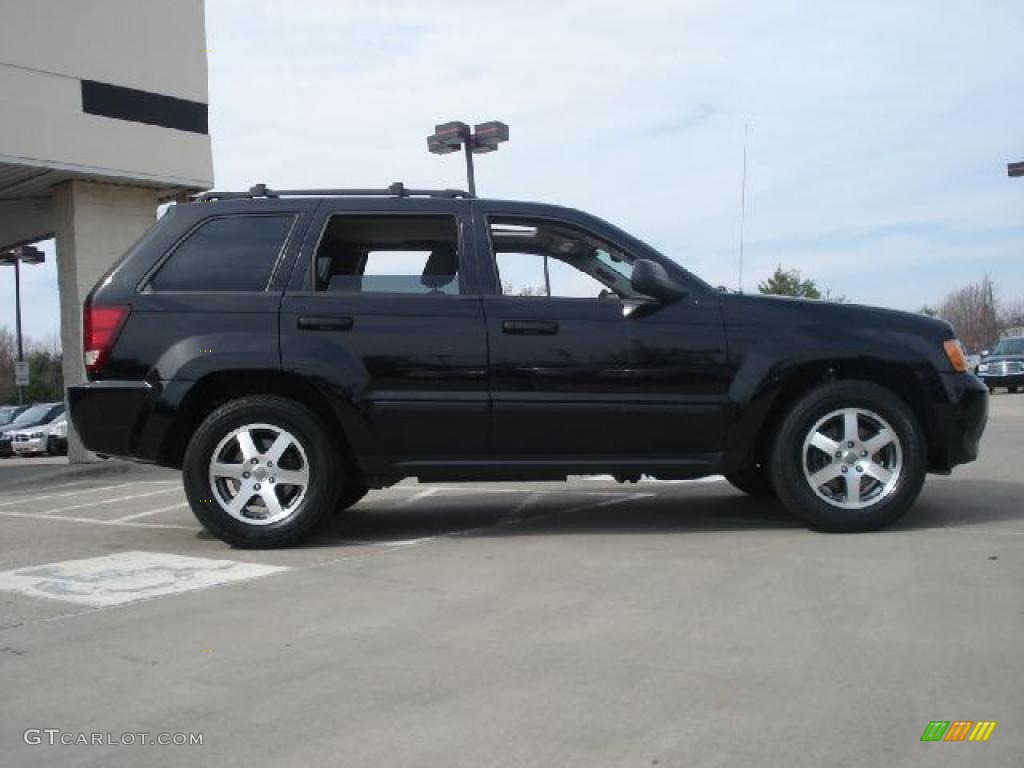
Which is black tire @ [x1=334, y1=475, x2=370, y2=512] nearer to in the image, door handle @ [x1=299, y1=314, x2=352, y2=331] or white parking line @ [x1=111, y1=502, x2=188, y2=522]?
door handle @ [x1=299, y1=314, x2=352, y2=331]

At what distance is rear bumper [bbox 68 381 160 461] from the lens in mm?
5758

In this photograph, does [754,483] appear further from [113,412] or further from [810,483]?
[113,412]

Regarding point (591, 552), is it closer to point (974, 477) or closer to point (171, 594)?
point (171, 594)

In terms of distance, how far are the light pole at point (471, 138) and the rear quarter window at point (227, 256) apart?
514 inches

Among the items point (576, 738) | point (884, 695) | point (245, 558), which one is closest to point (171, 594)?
point (245, 558)

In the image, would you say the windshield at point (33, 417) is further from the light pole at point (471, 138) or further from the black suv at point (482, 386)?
the black suv at point (482, 386)

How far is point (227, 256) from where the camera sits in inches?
236

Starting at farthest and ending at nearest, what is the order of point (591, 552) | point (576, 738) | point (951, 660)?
point (591, 552)
point (951, 660)
point (576, 738)

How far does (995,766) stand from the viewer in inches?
107

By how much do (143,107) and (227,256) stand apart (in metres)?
9.90

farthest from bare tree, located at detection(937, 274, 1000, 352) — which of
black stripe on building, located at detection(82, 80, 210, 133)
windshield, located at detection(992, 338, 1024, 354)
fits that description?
black stripe on building, located at detection(82, 80, 210, 133)

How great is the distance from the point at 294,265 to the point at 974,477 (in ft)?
19.2

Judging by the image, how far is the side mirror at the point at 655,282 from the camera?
18.6 ft
